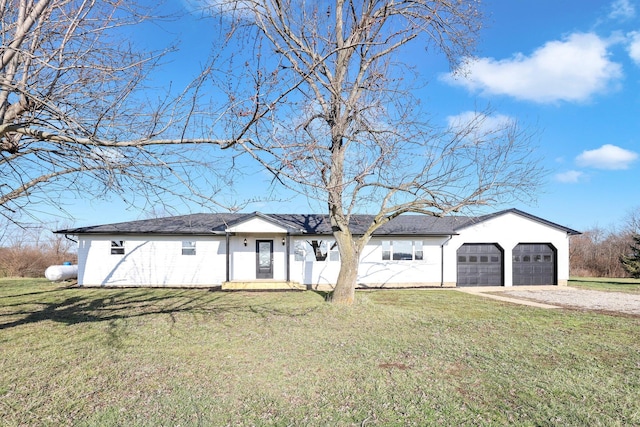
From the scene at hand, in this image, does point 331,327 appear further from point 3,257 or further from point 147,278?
point 3,257

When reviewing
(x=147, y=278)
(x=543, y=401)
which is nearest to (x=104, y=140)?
(x=543, y=401)

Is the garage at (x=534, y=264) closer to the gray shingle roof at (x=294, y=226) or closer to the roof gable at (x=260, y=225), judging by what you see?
the gray shingle roof at (x=294, y=226)

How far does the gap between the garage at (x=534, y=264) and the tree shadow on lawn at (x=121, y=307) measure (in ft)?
44.3

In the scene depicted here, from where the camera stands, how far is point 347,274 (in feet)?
36.6

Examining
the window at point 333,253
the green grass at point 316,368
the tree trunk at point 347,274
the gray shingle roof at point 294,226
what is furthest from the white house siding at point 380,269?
the green grass at point 316,368

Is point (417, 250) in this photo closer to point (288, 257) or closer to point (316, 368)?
point (288, 257)

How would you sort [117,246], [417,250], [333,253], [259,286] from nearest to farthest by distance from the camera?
[259,286], [117,246], [333,253], [417,250]

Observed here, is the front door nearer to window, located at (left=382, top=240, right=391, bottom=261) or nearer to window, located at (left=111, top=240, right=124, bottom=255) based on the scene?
window, located at (left=382, top=240, right=391, bottom=261)

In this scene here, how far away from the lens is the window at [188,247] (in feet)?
57.7

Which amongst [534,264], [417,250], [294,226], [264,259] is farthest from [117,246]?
[534,264]

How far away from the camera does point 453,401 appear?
163 inches

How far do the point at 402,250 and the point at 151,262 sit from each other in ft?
37.4

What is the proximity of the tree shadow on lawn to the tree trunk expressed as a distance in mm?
1327

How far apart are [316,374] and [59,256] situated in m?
25.2
